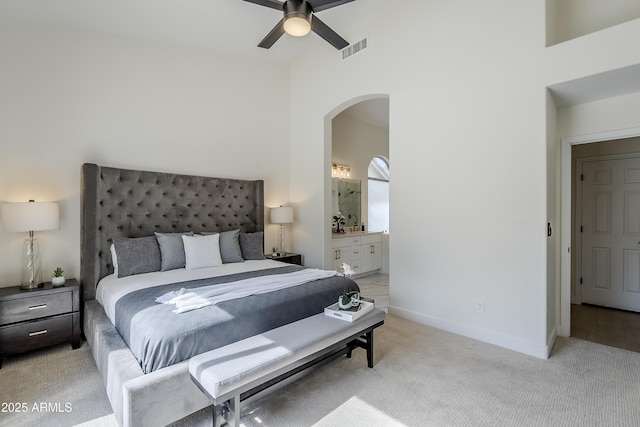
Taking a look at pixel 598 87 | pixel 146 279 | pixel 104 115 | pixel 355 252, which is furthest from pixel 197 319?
pixel 355 252

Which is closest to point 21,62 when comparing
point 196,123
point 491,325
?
point 196,123

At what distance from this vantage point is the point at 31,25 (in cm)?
305

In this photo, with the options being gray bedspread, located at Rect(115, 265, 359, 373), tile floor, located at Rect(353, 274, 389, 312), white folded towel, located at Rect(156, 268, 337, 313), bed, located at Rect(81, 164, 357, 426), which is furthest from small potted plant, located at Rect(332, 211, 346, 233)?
gray bedspread, located at Rect(115, 265, 359, 373)

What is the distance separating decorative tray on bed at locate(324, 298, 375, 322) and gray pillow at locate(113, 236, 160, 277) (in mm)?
2022

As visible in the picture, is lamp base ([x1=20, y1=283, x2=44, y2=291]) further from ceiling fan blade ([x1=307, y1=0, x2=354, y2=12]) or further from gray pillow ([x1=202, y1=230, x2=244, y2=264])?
ceiling fan blade ([x1=307, y1=0, x2=354, y2=12])

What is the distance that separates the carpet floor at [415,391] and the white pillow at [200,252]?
3.93ft

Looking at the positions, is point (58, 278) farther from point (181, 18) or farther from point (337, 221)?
point (337, 221)

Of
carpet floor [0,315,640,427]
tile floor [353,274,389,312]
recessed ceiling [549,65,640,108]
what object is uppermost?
recessed ceiling [549,65,640,108]

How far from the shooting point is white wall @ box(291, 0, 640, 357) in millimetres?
2748

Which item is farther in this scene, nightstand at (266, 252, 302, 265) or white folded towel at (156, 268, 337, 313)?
nightstand at (266, 252, 302, 265)

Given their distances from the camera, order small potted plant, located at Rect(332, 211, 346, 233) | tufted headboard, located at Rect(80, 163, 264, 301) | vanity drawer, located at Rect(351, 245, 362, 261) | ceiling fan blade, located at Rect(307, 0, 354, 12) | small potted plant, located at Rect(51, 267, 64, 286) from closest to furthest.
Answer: ceiling fan blade, located at Rect(307, 0, 354, 12)
small potted plant, located at Rect(51, 267, 64, 286)
tufted headboard, located at Rect(80, 163, 264, 301)
vanity drawer, located at Rect(351, 245, 362, 261)
small potted plant, located at Rect(332, 211, 346, 233)

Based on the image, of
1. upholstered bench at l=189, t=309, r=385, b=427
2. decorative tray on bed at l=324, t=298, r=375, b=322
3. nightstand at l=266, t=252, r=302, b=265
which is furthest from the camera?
nightstand at l=266, t=252, r=302, b=265

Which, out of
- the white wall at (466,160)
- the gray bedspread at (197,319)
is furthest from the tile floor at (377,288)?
the gray bedspread at (197,319)

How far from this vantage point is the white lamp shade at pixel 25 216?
2.68 m
